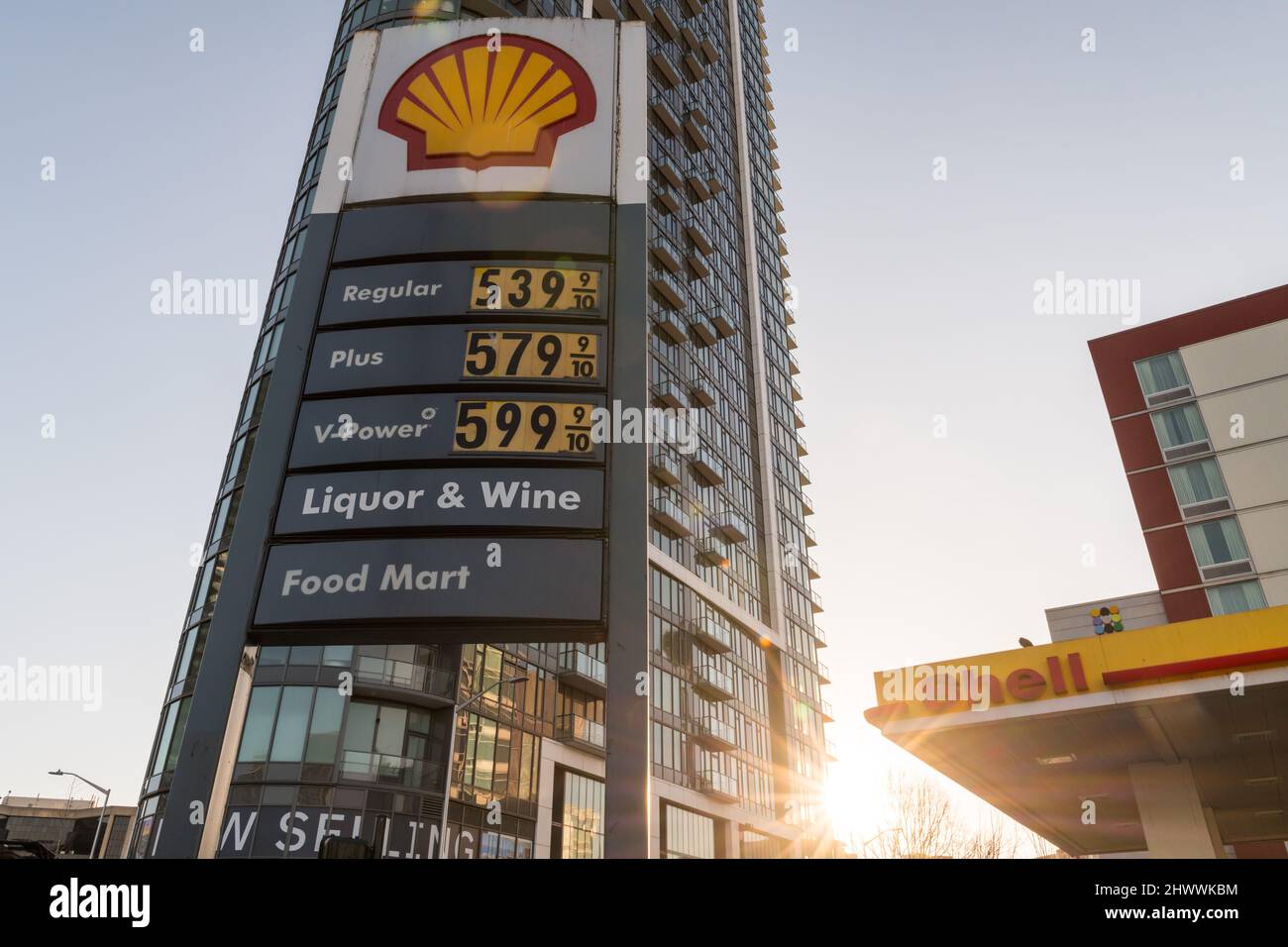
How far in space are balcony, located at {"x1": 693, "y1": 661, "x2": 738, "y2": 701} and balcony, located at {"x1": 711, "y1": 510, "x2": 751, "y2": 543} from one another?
10638 millimetres

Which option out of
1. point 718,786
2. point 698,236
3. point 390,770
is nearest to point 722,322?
point 698,236

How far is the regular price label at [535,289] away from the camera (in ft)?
28.7

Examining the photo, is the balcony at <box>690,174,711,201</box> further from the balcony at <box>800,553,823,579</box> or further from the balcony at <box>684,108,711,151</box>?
the balcony at <box>800,553,823,579</box>

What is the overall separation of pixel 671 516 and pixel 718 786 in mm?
16779

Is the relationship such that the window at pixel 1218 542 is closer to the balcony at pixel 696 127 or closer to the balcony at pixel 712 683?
the balcony at pixel 712 683

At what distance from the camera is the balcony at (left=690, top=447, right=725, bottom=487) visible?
62.0 meters

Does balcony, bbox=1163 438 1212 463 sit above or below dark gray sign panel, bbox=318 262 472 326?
above

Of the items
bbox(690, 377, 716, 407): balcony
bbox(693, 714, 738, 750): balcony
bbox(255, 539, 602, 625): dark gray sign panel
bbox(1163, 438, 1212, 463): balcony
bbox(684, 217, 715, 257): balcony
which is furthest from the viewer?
bbox(684, 217, 715, 257): balcony

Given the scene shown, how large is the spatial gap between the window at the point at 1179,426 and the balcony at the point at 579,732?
104 feet

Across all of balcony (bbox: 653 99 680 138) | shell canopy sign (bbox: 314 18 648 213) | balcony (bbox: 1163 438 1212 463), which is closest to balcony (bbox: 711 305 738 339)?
balcony (bbox: 653 99 680 138)
